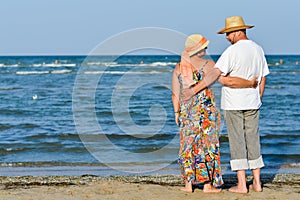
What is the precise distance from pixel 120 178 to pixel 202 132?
1992mm

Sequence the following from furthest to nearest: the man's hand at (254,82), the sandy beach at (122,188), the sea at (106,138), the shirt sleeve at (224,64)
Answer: the sea at (106,138)
the sandy beach at (122,188)
the man's hand at (254,82)
the shirt sleeve at (224,64)

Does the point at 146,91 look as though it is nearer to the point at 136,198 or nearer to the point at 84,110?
the point at 84,110

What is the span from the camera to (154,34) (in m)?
6.09

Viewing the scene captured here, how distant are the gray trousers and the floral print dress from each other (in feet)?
0.51

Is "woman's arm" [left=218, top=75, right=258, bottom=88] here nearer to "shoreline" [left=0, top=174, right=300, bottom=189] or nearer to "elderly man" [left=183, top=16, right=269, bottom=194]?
"elderly man" [left=183, top=16, right=269, bottom=194]

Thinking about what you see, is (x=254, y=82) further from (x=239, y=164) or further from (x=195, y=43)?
(x=239, y=164)

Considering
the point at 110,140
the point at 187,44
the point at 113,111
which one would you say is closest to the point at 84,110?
the point at 113,111

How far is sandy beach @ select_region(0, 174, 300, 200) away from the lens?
17.3 ft

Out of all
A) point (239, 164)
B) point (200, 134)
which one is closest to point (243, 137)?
point (239, 164)

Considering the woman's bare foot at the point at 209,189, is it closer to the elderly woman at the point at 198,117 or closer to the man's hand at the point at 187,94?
the elderly woman at the point at 198,117

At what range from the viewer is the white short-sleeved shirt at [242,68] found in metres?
4.97

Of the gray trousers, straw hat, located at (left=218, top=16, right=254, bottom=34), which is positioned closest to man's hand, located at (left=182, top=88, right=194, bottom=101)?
the gray trousers

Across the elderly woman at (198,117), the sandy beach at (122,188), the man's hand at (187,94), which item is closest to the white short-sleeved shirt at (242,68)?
the elderly woman at (198,117)

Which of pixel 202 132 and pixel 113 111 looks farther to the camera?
pixel 113 111
